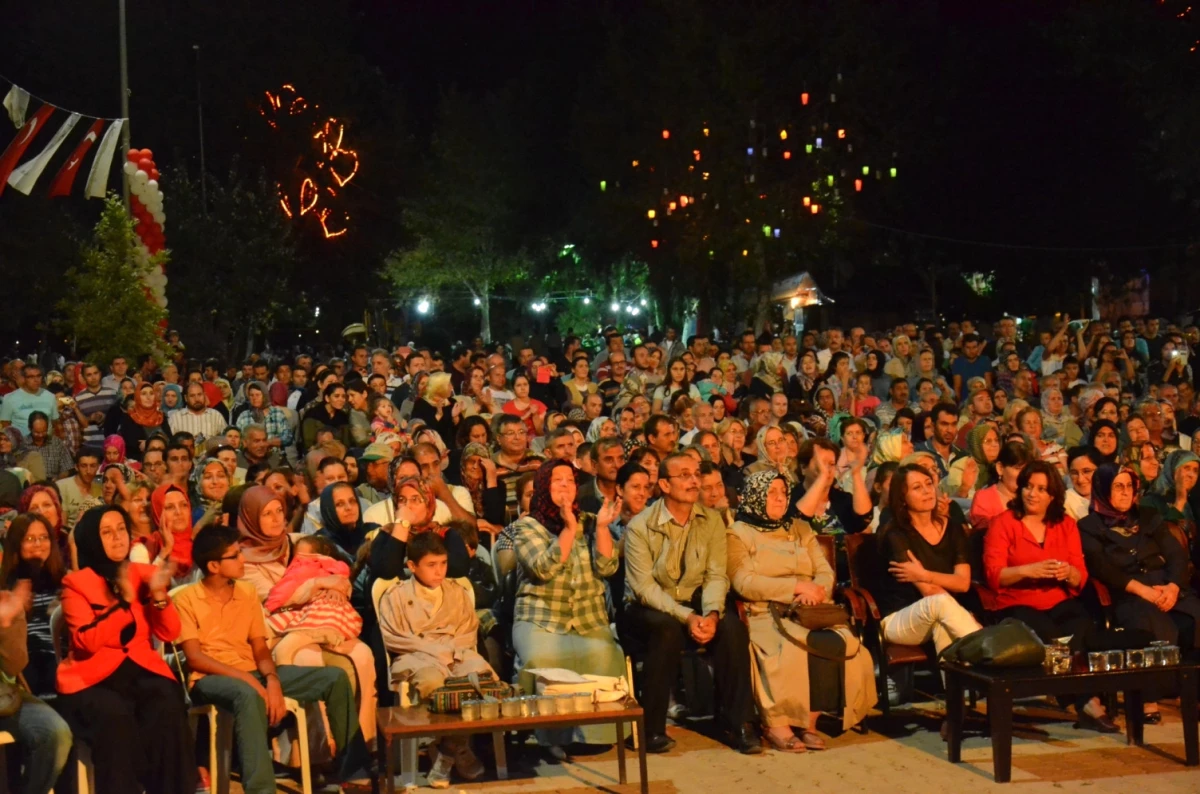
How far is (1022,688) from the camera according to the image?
6285 mm

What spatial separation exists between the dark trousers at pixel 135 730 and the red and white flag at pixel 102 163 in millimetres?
15411

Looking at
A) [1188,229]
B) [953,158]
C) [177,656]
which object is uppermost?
[953,158]

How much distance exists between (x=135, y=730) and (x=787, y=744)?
2.98 m

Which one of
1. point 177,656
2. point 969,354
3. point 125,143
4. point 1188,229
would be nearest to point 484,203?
point 1188,229

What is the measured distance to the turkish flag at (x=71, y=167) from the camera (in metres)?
19.5

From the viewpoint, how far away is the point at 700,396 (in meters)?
13.1

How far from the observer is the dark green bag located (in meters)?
6.31

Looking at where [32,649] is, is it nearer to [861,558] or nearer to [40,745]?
[40,745]

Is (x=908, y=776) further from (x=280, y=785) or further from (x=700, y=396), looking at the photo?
(x=700, y=396)

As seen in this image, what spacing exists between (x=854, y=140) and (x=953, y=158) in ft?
9.26

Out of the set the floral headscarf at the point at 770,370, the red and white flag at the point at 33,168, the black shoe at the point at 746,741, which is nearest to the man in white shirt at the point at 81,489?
the black shoe at the point at 746,741

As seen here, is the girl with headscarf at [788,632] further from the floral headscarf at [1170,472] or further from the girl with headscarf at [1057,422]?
the girl with headscarf at [1057,422]

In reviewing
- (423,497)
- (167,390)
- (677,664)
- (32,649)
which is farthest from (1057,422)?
(32,649)

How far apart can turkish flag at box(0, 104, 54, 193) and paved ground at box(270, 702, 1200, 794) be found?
572 inches
